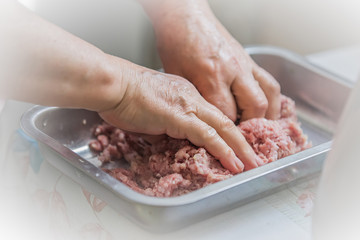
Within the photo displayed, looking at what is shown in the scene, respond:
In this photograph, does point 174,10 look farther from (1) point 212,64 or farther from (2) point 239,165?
(2) point 239,165

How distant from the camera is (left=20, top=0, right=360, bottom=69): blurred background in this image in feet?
5.63

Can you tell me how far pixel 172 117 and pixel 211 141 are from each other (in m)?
0.09

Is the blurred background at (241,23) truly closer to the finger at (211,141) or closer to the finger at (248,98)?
the finger at (248,98)

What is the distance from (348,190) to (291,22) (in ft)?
6.81

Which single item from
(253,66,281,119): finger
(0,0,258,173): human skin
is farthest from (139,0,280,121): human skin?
(0,0,258,173): human skin

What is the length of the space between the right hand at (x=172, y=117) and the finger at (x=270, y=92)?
0.21m

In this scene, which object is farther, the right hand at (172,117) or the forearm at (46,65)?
the right hand at (172,117)

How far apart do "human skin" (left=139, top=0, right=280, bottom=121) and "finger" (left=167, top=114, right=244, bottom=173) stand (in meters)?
0.17

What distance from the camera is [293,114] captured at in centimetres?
121

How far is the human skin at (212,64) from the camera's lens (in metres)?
1.11

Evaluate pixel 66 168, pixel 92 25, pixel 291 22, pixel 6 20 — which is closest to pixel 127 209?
pixel 66 168

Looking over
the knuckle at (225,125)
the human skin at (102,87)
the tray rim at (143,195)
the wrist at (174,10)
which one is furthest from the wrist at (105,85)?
the wrist at (174,10)

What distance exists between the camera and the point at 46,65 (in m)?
0.78

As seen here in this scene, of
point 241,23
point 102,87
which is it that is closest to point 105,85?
point 102,87
